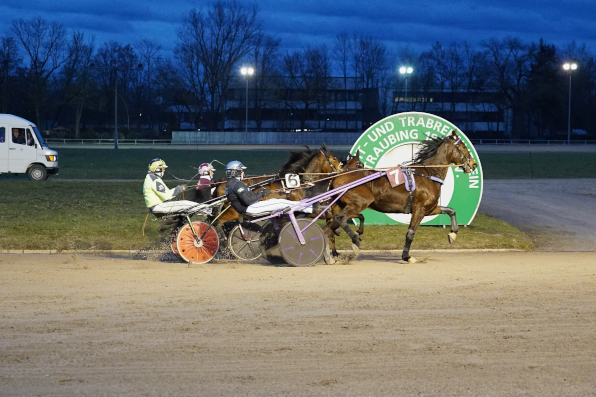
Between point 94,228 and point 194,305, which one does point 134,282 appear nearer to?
point 194,305

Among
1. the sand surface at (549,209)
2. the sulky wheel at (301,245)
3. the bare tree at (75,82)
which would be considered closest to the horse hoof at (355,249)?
the sulky wheel at (301,245)

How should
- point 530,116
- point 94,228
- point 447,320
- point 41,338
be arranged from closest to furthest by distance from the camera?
point 41,338 < point 447,320 < point 94,228 < point 530,116

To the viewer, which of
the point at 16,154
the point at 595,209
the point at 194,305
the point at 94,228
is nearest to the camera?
the point at 194,305

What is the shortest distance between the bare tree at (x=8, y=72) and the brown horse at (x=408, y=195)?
6731 cm

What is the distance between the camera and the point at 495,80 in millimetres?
80875

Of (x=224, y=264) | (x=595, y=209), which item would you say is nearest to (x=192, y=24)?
(x=595, y=209)

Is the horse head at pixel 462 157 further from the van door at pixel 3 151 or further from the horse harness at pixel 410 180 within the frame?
the van door at pixel 3 151

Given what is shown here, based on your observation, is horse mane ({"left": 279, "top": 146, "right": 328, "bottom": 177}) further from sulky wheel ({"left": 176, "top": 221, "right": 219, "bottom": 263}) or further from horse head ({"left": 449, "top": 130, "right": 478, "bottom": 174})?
horse head ({"left": 449, "top": 130, "right": 478, "bottom": 174})

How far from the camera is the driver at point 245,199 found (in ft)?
32.3

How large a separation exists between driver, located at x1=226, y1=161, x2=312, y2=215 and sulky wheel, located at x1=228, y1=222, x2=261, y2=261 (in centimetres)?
62

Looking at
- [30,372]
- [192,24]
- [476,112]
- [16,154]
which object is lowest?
[30,372]

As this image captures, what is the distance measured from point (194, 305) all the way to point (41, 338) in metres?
1.73

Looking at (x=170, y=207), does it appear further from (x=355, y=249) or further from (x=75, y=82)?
(x=75, y=82)

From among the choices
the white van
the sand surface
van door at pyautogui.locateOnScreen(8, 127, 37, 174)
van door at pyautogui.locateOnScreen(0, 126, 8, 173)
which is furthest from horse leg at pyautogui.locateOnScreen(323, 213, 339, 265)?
van door at pyautogui.locateOnScreen(0, 126, 8, 173)
